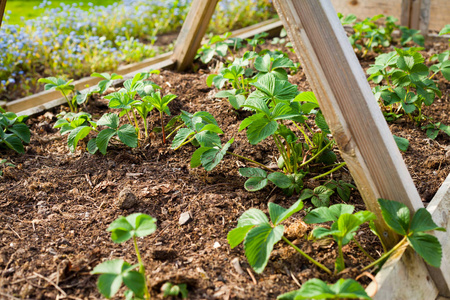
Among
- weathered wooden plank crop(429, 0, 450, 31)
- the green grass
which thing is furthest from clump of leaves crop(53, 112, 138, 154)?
the green grass

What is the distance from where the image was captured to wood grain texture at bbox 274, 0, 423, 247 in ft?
5.13

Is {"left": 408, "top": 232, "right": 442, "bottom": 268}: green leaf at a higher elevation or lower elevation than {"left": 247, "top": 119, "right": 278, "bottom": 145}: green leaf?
lower

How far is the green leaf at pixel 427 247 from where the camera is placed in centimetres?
147

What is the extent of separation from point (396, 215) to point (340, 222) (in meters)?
0.21

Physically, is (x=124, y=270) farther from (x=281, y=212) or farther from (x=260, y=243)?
(x=281, y=212)

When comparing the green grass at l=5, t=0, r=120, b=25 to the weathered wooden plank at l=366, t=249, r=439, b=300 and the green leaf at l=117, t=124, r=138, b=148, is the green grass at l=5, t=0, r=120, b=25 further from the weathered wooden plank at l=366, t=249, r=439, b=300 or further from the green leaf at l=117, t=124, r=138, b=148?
the weathered wooden plank at l=366, t=249, r=439, b=300

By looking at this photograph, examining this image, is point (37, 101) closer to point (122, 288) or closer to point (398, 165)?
point (122, 288)

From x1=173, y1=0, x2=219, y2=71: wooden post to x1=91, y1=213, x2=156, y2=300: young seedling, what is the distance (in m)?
2.20

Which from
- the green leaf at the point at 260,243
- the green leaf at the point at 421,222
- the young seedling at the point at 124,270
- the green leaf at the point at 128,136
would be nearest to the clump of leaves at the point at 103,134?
the green leaf at the point at 128,136

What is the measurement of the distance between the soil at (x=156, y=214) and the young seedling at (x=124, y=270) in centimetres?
15

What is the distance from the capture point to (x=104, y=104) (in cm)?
299

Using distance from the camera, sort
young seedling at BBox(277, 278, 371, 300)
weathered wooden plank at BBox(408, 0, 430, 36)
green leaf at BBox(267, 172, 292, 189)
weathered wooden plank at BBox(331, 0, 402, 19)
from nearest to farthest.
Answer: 1. young seedling at BBox(277, 278, 371, 300)
2. green leaf at BBox(267, 172, 292, 189)
3. weathered wooden plank at BBox(408, 0, 430, 36)
4. weathered wooden plank at BBox(331, 0, 402, 19)

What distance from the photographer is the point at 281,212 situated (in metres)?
1.56

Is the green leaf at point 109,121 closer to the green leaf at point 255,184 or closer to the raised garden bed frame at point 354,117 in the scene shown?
the green leaf at point 255,184
